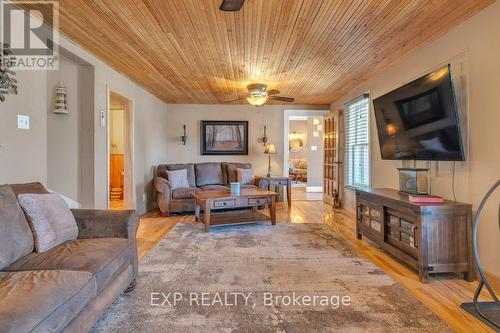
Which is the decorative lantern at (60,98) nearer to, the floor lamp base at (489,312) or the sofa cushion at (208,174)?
the sofa cushion at (208,174)

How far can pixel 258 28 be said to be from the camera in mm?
2670

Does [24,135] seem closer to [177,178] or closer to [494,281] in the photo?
[177,178]

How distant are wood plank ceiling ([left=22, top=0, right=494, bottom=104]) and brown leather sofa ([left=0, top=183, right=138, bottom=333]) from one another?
168 cm

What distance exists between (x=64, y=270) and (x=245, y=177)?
4414 millimetres

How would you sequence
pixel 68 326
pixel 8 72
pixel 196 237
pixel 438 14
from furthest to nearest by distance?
pixel 196 237 < pixel 438 14 < pixel 8 72 < pixel 68 326

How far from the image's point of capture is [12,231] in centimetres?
171

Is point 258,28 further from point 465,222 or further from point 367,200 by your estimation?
point 465,222

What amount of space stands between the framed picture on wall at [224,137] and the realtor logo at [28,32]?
3.79 meters

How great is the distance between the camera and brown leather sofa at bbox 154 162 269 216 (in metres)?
5.03

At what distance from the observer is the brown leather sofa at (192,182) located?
16.5 ft

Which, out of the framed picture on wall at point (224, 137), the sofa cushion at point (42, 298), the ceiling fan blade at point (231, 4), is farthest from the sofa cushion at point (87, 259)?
the framed picture on wall at point (224, 137)

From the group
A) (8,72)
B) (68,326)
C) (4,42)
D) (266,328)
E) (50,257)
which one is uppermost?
(4,42)

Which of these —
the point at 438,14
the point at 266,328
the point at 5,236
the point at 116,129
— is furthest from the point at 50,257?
the point at 116,129

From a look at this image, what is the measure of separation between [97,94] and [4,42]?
120 centimetres
